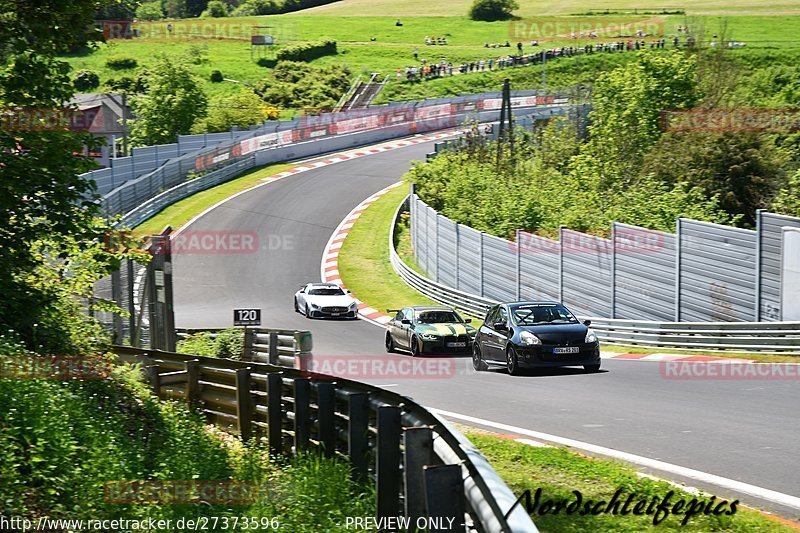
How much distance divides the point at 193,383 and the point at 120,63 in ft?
357

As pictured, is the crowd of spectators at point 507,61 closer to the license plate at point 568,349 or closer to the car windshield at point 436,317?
the car windshield at point 436,317

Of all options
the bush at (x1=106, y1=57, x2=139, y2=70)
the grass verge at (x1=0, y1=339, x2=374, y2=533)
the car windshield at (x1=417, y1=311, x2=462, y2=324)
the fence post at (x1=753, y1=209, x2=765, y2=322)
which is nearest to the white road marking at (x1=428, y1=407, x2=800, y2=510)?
the grass verge at (x1=0, y1=339, x2=374, y2=533)

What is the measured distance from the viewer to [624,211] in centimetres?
3694

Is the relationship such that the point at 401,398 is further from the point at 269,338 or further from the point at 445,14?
the point at 445,14

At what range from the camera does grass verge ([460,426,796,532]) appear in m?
8.51

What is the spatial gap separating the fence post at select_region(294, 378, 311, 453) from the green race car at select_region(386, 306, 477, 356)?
13179 mm

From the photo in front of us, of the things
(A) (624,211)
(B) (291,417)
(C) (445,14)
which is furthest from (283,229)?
(C) (445,14)

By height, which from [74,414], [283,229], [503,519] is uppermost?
[503,519]

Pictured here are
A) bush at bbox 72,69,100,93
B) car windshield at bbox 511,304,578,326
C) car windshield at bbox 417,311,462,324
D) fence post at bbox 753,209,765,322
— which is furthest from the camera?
bush at bbox 72,69,100,93

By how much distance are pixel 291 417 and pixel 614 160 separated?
45.5 meters

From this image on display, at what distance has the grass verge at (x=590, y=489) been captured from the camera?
851cm

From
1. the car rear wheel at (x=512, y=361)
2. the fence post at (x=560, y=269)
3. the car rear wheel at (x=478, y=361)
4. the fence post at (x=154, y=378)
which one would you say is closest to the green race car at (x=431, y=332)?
the car rear wheel at (x=478, y=361)

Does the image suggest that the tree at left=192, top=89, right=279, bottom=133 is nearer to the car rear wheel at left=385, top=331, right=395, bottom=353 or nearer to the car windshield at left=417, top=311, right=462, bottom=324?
the car rear wheel at left=385, top=331, right=395, bottom=353

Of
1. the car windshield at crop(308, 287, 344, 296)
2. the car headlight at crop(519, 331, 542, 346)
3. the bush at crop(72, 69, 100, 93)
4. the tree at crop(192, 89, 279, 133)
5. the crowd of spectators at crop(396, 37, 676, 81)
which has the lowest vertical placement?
the car windshield at crop(308, 287, 344, 296)
